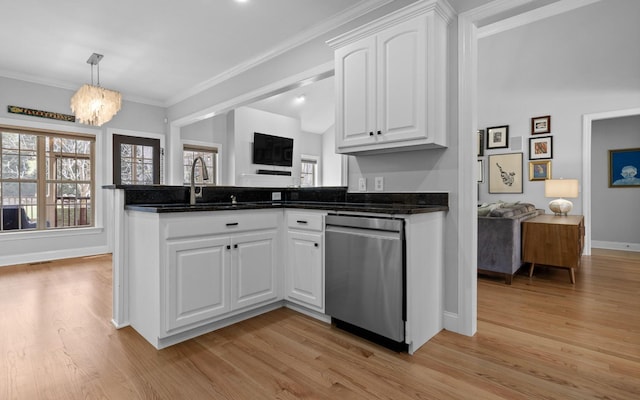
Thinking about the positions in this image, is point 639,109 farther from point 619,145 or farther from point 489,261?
point 489,261

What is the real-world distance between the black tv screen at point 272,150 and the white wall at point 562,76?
3.88 meters

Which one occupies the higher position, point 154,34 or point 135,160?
point 154,34

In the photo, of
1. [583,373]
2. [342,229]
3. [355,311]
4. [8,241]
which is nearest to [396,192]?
[342,229]

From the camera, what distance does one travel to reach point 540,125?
559 cm

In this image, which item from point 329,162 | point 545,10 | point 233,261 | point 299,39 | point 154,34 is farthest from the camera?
point 329,162

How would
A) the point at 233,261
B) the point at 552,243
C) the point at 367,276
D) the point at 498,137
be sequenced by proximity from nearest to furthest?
1. the point at 367,276
2. the point at 233,261
3. the point at 552,243
4. the point at 498,137

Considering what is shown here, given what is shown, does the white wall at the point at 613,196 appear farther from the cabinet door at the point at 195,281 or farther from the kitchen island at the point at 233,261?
the cabinet door at the point at 195,281

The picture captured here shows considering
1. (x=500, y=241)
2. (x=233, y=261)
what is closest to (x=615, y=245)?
(x=500, y=241)

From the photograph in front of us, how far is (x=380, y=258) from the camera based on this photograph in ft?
6.72

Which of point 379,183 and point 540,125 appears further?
point 540,125

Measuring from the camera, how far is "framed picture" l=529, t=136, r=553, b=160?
217 inches

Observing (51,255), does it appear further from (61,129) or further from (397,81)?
(397,81)

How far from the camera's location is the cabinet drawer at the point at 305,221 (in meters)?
2.47

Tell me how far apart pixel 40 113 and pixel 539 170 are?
7854 millimetres
